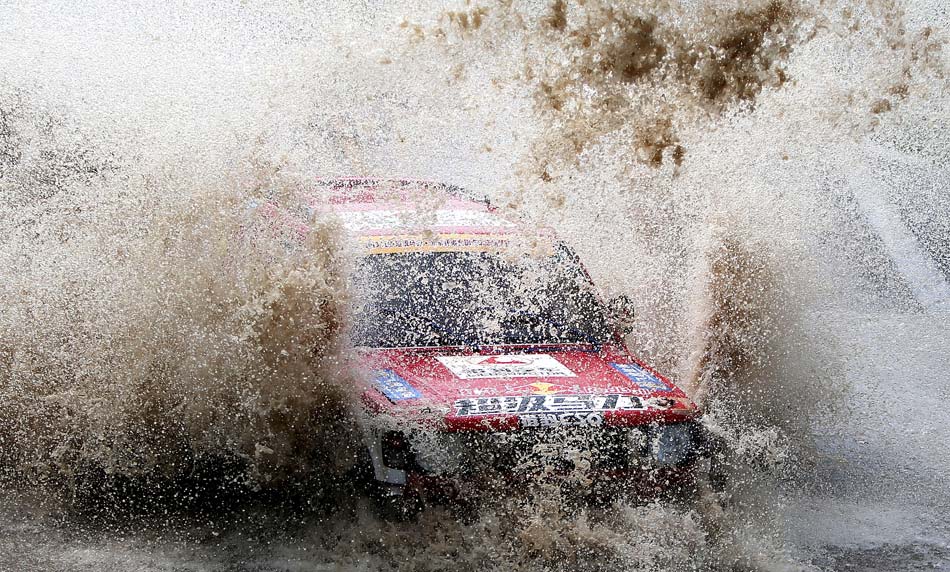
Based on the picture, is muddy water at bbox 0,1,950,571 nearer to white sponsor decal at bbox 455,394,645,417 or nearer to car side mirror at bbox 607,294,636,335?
white sponsor decal at bbox 455,394,645,417

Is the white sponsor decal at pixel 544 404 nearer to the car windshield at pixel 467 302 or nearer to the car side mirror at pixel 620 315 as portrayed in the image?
the car windshield at pixel 467 302

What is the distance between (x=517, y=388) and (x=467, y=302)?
69 centimetres

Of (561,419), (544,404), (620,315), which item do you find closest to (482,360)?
(544,404)

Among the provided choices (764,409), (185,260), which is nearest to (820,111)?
(764,409)

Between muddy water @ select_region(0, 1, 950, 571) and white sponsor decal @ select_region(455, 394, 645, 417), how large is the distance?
362mm

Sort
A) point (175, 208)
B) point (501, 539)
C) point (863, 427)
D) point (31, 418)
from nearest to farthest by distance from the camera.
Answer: point (501, 539), point (31, 418), point (175, 208), point (863, 427)

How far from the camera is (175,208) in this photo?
16.3 ft

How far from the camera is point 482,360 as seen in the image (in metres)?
4.49

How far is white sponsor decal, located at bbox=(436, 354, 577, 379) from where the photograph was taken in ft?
14.1

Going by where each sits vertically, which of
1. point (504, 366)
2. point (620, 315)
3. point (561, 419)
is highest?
point (620, 315)

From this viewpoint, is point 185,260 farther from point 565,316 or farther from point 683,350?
point 683,350

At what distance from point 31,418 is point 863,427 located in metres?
4.78

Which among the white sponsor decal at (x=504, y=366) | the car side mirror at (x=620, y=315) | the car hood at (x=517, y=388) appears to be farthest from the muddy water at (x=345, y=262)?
the car side mirror at (x=620, y=315)

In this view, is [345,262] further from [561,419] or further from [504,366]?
[561,419]
